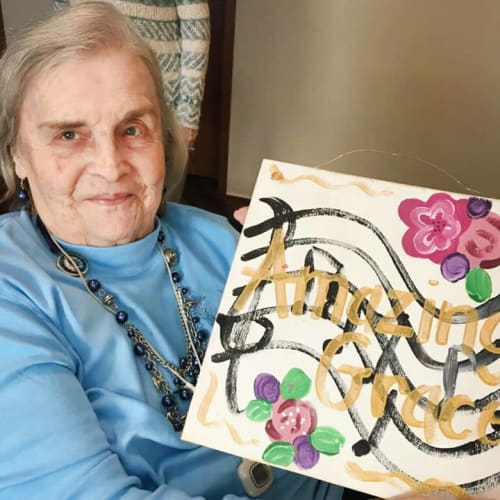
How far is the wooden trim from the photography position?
2588 millimetres

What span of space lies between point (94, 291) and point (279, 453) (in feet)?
1.27

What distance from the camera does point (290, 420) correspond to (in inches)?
29.7

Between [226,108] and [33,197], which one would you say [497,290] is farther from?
[226,108]

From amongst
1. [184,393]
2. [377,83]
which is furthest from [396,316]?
[377,83]

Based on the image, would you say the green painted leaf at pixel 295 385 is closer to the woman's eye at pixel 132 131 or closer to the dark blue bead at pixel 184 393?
the dark blue bead at pixel 184 393

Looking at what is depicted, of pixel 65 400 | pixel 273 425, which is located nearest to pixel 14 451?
pixel 65 400

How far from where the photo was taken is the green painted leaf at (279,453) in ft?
2.44

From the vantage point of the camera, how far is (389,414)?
0.75 meters

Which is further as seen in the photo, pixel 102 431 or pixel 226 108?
pixel 226 108

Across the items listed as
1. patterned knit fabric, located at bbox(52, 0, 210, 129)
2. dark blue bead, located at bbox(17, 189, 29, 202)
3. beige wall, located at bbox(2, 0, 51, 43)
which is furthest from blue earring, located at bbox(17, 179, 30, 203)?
beige wall, located at bbox(2, 0, 51, 43)

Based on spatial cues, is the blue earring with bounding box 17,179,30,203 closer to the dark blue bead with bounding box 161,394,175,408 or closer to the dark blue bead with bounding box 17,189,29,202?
the dark blue bead with bounding box 17,189,29,202

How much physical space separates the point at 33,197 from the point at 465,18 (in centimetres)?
202

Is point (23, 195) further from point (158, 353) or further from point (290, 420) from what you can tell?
point (290, 420)

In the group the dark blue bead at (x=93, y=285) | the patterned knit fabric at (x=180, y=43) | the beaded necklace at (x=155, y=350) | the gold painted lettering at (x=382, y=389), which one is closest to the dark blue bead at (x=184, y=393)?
the beaded necklace at (x=155, y=350)
